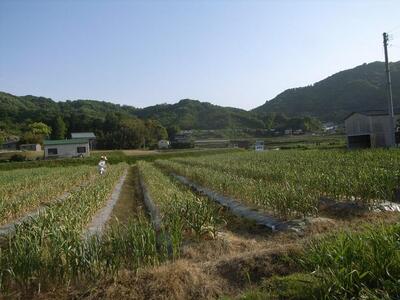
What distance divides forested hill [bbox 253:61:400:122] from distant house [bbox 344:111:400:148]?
37.3m

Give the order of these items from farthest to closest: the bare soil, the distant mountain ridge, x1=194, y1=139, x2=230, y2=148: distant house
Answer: the distant mountain ridge < x1=194, y1=139, x2=230, y2=148: distant house < the bare soil

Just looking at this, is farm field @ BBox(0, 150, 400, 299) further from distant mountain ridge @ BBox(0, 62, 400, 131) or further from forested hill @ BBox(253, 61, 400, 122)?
forested hill @ BBox(253, 61, 400, 122)

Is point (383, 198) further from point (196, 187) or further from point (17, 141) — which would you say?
point (17, 141)

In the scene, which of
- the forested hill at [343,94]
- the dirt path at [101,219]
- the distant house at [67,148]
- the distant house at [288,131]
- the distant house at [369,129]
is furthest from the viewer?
the distant house at [288,131]

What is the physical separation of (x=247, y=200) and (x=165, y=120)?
115m

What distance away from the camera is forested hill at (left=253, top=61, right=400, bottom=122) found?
3297 inches

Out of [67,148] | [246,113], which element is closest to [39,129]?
[67,148]

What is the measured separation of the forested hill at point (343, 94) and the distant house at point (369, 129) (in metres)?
37.3

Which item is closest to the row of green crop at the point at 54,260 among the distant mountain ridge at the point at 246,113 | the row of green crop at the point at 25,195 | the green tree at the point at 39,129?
the row of green crop at the point at 25,195

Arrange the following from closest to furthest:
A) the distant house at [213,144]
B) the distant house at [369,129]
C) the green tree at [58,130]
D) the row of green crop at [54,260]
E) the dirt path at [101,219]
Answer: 1. the row of green crop at [54,260]
2. the dirt path at [101,219]
3. the distant house at [369,129]
4. the distant house at [213,144]
5. the green tree at [58,130]

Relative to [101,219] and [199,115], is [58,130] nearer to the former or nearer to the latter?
[199,115]

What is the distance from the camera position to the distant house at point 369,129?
3696 centimetres

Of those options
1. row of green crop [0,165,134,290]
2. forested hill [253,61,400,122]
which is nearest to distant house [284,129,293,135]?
forested hill [253,61,400,122]

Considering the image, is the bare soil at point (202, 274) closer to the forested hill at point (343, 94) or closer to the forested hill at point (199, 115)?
the forested hill at point (343, 94)
